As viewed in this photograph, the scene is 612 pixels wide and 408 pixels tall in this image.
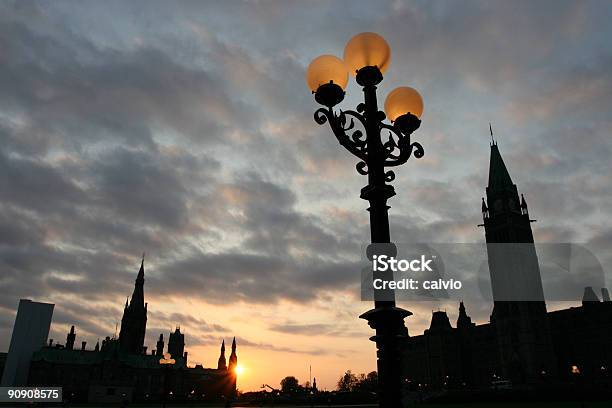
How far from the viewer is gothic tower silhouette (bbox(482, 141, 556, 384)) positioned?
86.9 m

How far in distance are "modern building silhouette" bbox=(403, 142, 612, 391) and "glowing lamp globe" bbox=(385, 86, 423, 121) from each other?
83708 mm

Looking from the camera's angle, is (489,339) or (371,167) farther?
(489,339)

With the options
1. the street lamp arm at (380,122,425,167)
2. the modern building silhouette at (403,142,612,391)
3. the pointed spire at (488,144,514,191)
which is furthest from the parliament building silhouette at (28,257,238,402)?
the street lamp arm at (380,122,425,167)

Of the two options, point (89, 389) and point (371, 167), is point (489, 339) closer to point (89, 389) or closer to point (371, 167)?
point (89, 389)

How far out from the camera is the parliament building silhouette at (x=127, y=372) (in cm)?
12056

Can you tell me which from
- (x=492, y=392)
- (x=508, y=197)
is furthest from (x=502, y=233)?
(x=492, y=392)

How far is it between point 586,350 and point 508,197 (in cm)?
3619

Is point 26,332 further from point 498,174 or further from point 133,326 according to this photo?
point 498,174

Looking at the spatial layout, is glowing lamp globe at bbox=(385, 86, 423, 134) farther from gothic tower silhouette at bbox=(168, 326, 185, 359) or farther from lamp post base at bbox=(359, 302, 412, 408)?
gothic tower silhouette at bbox=(168, 326, 185, 359)

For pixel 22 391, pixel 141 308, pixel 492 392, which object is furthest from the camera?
pixel 141 308

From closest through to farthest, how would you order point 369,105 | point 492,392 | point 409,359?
1. point 369,105
2. point 492,392
3. point 409,359

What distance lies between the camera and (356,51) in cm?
786

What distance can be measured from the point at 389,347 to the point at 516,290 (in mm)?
95675

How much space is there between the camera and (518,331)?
90188mm
